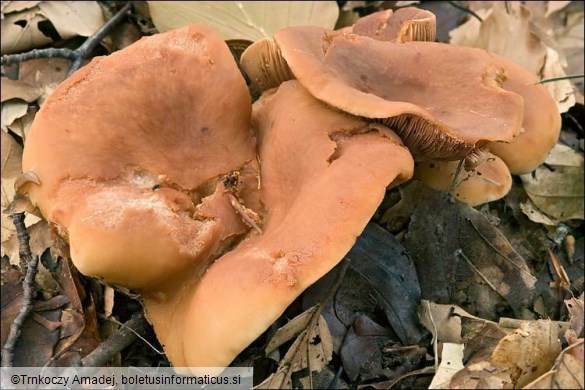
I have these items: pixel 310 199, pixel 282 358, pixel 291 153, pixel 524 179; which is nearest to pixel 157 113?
pixel 291 153

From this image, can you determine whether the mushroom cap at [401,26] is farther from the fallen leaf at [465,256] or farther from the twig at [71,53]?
the twig at [71,53]

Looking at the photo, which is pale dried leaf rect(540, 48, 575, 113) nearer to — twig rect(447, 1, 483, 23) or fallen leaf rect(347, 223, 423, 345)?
twig rect(447, 1, 483, 23)

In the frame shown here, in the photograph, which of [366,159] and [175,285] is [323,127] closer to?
[366,159]

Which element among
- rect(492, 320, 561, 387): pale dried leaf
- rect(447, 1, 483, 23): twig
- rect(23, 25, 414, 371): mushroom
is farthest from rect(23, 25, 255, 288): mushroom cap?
rect(447, 1, 483, 23): twig

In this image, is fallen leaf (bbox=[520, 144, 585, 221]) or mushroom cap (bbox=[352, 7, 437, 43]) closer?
mushroom cap (bbox=[352, 7, 437, 43])

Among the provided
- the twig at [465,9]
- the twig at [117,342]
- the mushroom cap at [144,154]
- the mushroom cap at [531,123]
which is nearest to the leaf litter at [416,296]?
the twig at [117,342]
